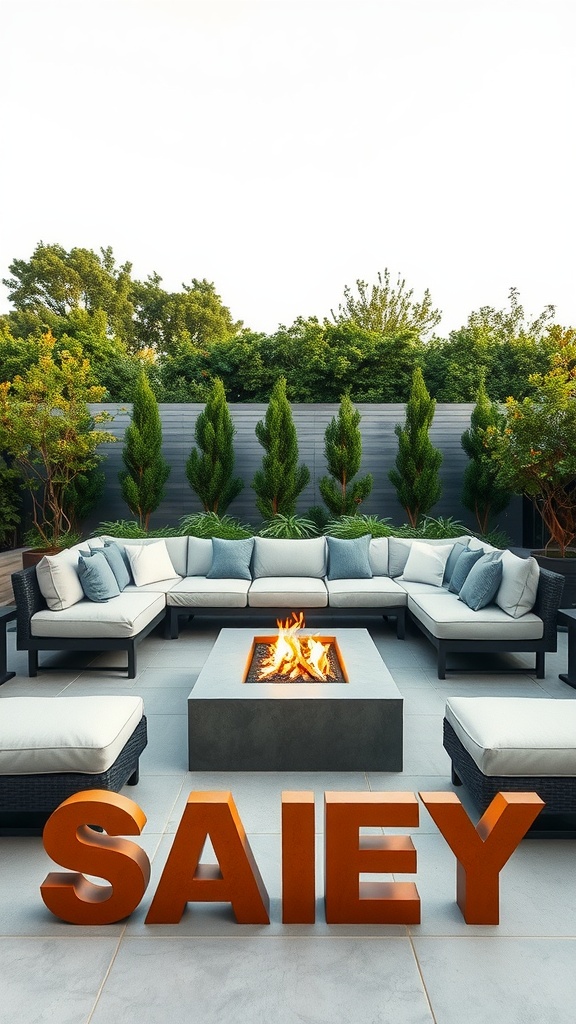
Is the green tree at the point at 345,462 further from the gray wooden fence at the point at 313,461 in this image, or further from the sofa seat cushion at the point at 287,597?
the sofa seat cushion at the point at 287,597

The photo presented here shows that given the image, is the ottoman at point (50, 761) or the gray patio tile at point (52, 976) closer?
the gray patio tile at point (52, 976)

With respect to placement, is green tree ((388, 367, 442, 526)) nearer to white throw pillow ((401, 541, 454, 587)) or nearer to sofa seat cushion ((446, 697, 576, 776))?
white throw pillow ((401, 541, 454, 587))

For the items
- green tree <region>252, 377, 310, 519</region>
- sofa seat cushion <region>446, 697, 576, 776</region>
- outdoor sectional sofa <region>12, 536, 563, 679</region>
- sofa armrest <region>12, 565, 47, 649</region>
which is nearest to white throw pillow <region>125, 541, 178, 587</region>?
outdoor sectional sofa <region>12, 536, 563, 679</region>

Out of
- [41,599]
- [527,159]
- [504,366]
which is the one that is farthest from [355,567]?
[504,366]

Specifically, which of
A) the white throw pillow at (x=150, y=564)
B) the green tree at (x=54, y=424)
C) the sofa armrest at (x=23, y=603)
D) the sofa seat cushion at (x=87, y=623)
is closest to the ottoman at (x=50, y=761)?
the sofa seat cushion at (x=87, y=623)

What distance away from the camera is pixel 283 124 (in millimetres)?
10781

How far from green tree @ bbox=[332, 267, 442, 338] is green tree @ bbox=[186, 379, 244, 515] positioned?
13954 mm

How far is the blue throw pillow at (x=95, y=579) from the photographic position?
5.61 meters

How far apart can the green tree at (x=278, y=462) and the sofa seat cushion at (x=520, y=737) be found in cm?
717

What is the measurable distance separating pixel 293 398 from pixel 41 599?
1289 centimetres

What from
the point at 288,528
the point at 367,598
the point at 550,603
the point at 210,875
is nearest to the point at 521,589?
the point at 550,603

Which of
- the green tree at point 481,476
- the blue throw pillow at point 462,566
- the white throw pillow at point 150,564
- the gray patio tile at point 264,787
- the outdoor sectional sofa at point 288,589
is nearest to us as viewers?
the gray patio tile at point 264,787

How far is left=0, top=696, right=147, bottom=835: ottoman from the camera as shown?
9.02ft

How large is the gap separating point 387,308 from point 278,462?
14953 mm
